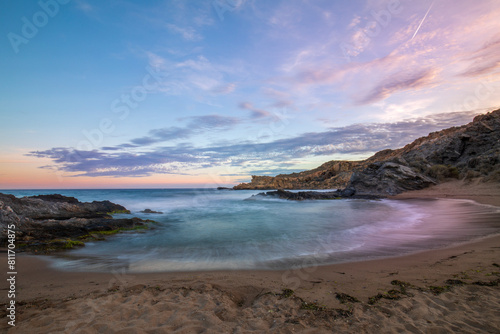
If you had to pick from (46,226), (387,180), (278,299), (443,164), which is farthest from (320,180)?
(278,299)

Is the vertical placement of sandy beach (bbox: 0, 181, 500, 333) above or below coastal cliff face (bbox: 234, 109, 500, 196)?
below

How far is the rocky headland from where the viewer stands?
313 inches

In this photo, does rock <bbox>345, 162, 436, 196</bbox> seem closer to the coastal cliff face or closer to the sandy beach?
the coastal cliff face

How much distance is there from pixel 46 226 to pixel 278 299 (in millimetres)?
11334

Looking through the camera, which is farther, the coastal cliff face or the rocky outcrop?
the rocky outcrop

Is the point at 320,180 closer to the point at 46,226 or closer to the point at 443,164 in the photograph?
the point at 443,164

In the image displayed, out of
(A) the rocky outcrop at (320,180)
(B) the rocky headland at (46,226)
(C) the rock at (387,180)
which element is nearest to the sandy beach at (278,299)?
(B) the rocky headland at (46,226)

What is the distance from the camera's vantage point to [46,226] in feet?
31.8

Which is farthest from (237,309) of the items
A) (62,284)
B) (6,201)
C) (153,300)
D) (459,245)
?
(6,201)

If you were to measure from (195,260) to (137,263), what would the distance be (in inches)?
66.8

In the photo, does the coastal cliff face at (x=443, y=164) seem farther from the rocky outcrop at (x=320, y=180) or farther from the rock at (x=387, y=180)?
the rocky outcrop at (x=320, y=180)

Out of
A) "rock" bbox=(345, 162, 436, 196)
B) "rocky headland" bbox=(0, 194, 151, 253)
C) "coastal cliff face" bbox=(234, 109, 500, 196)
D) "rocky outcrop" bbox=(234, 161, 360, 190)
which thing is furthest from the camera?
"rocky outcrop" bbox=(234, 161, 360, 190)

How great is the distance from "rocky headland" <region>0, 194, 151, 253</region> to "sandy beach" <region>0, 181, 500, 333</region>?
280 centimetres

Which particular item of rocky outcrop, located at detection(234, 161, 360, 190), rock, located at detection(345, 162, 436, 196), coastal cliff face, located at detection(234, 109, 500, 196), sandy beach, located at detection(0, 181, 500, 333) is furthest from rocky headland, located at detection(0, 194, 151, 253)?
rocky outcrop, located at detection(234, 161, 360, 190)
